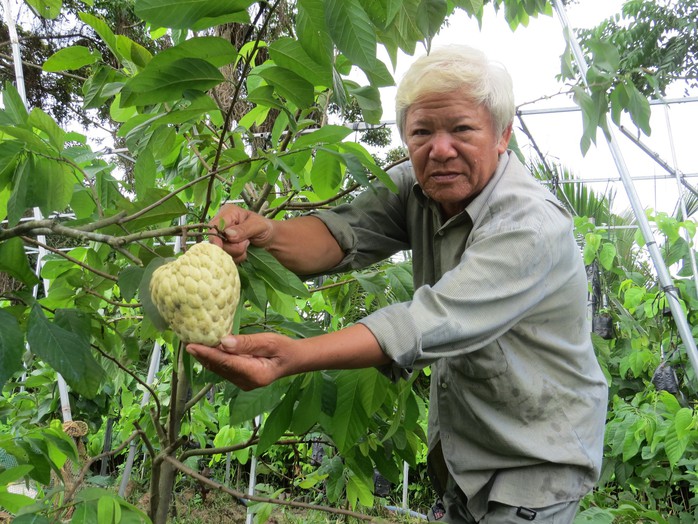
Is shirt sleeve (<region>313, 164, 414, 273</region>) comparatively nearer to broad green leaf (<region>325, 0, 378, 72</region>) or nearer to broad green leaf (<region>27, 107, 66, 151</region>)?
broad green leaf (<region>27, 107, 66, 151</region>)

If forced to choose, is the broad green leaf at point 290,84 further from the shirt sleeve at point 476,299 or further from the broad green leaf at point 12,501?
the broad green leaf at point 12,501

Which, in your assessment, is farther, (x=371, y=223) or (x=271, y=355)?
(x=371, y=223)

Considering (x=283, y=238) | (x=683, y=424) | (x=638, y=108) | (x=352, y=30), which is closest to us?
(x=352, y=30)

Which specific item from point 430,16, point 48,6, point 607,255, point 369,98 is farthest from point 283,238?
point 607,255

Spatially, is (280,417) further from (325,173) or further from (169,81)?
(169,81)

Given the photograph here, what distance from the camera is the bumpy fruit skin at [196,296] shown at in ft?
2.76

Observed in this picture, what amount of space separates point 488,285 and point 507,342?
0.28m

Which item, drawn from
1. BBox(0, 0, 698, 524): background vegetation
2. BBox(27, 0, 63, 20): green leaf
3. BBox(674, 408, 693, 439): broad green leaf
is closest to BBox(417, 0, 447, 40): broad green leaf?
BBox(0, 0, 698, 524): background vegetation

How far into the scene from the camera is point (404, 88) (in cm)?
128

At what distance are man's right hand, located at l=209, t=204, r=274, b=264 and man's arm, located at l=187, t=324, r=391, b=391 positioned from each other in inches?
9.3

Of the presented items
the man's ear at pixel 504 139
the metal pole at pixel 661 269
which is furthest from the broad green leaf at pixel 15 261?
the metal pole at pixel 661 269

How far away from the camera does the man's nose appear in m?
1.22

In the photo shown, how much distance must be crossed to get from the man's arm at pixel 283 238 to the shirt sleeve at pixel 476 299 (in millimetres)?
286

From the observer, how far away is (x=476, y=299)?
99cm
